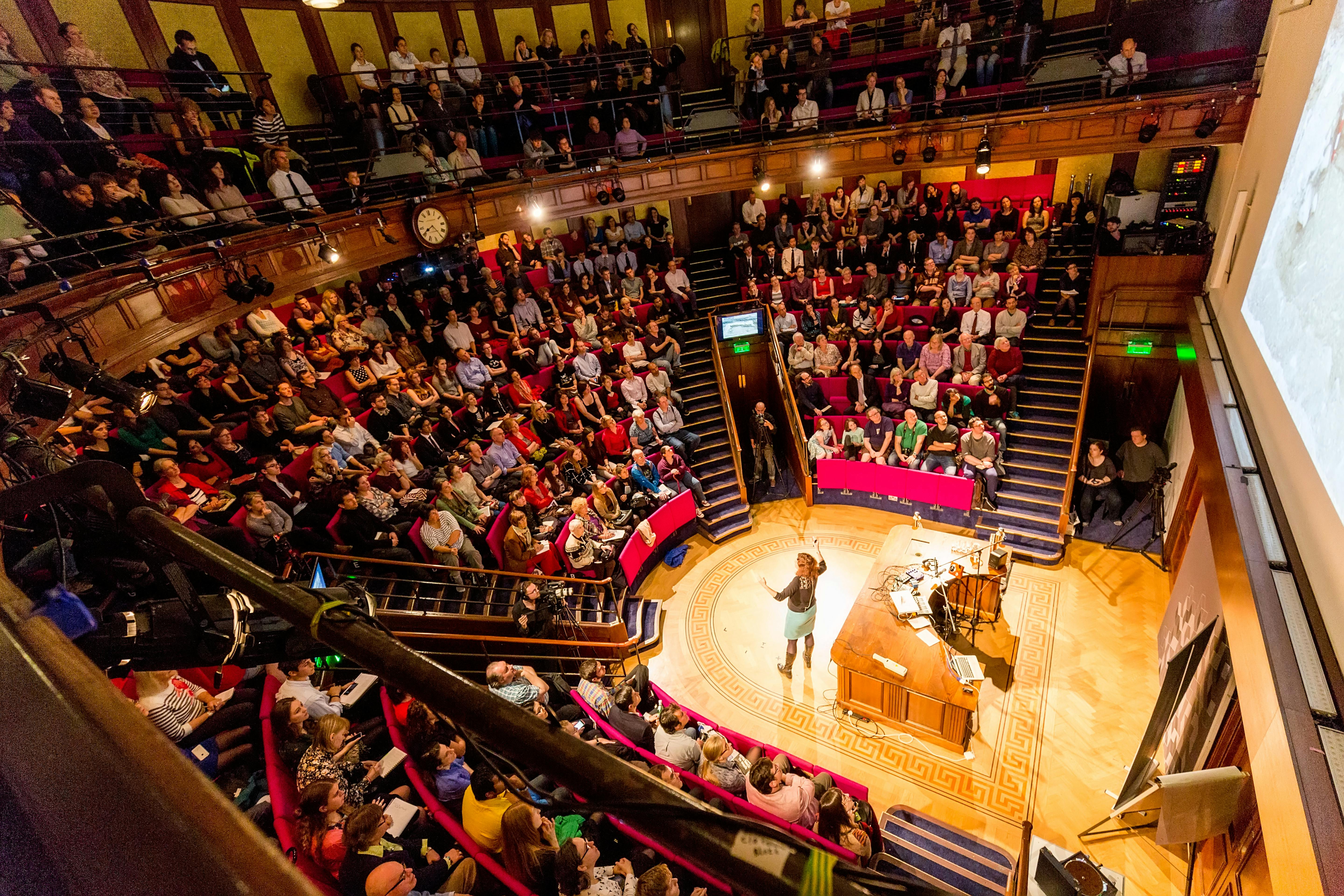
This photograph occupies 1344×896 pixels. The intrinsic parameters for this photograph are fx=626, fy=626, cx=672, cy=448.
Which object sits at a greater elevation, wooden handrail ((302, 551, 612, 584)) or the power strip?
wooden handrail ((302, 551, 612, 584))

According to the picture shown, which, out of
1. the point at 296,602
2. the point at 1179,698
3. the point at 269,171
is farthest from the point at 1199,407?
the point at 269,171

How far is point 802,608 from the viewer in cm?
556

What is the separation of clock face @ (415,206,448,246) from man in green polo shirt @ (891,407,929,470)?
6125 millimetres

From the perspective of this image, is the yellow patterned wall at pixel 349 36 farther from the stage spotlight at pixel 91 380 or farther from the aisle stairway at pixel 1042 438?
the aisle stairway at pixel 1042 438

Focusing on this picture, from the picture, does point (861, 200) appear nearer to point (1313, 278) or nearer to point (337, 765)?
point (1313, 278)

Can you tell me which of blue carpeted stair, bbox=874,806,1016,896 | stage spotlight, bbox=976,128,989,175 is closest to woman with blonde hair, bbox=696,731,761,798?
blue carpeted stair, bbox=874,806,1016,896

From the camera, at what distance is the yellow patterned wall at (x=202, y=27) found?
7.50 metres

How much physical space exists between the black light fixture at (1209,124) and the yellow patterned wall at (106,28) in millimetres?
12296

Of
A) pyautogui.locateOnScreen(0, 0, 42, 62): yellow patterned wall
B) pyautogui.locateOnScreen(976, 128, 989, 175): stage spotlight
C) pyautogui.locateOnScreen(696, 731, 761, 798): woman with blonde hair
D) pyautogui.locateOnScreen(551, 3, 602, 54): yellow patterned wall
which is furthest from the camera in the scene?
pyautogui.locateOnScreen(551, 3, 602, 54): yellow patterned wall

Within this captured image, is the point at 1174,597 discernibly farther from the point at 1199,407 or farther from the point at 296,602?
the point at 296,602

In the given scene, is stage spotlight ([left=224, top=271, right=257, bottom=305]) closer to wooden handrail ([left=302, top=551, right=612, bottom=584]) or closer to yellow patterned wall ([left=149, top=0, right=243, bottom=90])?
wooden handrail ([left=302, top=551, right=612, bottom=584])

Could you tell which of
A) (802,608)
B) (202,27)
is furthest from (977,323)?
(202,27)

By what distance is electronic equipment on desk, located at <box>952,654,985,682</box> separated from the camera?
4824 millimetres

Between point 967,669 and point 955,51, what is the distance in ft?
28.9
